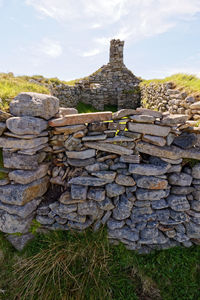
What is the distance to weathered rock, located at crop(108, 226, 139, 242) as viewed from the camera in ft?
10.7

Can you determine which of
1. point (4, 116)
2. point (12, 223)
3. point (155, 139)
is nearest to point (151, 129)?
point (155, 139)

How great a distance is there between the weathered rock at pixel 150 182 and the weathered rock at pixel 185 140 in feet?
2.35

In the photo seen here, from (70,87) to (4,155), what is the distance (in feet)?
27.4

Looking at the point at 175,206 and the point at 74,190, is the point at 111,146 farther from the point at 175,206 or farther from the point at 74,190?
the point at 175,206

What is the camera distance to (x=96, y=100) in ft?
36.8

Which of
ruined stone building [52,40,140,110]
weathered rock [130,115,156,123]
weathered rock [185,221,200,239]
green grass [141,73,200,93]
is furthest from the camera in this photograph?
ruined stone building [52,40,140,110]

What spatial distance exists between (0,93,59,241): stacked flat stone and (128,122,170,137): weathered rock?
1.51 meters

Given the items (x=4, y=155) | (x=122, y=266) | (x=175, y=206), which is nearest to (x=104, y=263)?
(x=122, y=266)

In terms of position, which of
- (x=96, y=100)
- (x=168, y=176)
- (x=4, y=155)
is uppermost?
(x=96, y=100)

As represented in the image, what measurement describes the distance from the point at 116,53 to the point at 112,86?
2175mm

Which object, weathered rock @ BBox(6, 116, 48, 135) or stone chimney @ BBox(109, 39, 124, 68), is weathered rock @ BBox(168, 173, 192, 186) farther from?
stone chimney @ BBox(109, 39, 124, 68)

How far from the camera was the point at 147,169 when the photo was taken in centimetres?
301

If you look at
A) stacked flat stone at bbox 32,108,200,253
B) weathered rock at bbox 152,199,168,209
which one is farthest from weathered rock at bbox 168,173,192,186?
weathered rock at bbox 152,199,168,209

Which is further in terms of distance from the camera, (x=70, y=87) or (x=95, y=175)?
(x=70, y=87)
